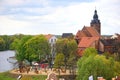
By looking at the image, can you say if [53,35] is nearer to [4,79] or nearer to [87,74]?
[4,79]

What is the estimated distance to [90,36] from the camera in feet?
252

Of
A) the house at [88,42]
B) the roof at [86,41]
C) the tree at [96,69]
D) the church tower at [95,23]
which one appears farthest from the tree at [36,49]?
the church tower at [95,23]

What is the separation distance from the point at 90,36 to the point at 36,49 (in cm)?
2175

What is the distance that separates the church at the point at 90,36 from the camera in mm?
68125

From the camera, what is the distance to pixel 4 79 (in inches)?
1823

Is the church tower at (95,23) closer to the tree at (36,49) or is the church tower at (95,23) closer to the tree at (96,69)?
the tree at (36,49)

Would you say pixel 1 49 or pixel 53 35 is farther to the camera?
pixel 1 49

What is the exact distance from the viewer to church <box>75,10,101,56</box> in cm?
6812

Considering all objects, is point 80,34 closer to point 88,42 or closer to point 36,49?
point 88,42

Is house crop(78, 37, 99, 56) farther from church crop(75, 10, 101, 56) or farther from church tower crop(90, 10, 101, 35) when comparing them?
church tower crop(90, 10, 101, 35)

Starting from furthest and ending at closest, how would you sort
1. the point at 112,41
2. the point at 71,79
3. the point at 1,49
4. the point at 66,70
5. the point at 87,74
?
1. the point at 1,49
2. the point at 112,41
3. the point at 66,70
4. the point at 71,79
5. the point at 87,74

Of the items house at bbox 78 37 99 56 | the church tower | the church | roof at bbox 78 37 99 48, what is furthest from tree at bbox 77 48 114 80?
the church tower

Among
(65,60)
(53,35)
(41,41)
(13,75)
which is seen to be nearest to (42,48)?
(41,41)

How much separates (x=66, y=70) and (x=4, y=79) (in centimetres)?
849
